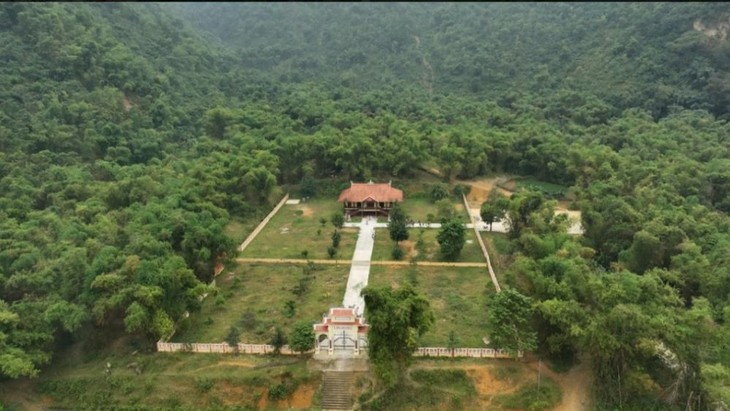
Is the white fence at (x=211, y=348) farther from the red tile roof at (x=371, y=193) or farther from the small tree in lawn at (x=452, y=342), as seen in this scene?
the red tile roof at (x=371, y=193)

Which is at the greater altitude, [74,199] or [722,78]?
[722,78]

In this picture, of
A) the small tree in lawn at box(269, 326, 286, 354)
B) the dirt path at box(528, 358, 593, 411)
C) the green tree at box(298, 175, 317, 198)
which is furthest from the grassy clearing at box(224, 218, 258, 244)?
the dirt path at box(528, 358, 593, 411)

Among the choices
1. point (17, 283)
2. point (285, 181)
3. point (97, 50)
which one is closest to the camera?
point (17, 283)

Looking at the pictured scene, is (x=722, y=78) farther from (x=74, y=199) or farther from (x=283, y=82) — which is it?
(x=74, y=199)

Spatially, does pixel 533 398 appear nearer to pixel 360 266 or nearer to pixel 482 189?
pixel 360 266

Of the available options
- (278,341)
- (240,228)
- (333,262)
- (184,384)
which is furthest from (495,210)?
(184,384)

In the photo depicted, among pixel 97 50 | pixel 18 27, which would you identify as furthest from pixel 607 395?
pixel 18 27
